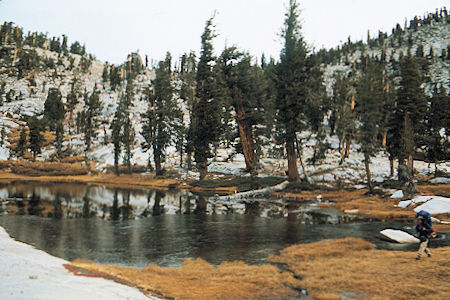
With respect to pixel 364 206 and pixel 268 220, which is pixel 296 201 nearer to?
pixel 364 206

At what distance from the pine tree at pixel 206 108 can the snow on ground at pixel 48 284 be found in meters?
40.4

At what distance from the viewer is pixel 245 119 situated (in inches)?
1976

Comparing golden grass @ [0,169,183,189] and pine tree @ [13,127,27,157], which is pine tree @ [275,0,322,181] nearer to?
golden grass @ [0,169,183,189]

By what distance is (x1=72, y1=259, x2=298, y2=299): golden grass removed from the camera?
9688 millimetres

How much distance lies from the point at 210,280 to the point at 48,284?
515 centimetres

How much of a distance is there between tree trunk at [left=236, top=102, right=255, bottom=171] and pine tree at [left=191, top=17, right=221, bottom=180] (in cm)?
346

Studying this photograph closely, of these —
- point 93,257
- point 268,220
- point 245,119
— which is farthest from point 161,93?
point 93,257

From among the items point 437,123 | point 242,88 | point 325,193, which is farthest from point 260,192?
point 437,123

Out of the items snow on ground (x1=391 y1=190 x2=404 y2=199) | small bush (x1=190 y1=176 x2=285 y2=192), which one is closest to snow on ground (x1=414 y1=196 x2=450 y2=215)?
snow on ground (x1=391 y1=190 x2=404 y2=199)

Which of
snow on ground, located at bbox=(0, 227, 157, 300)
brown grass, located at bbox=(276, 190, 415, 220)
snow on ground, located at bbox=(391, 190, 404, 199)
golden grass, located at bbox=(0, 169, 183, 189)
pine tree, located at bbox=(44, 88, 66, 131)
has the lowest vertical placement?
golden grass, located at bbox=(0, 169, 183, 189)

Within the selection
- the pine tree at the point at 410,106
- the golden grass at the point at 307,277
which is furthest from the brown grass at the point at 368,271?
the pine tree at the point at 410,106

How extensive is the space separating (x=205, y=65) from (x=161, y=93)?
1509 cm

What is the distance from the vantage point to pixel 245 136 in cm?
5112

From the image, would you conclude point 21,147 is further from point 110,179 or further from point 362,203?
point 362,203
